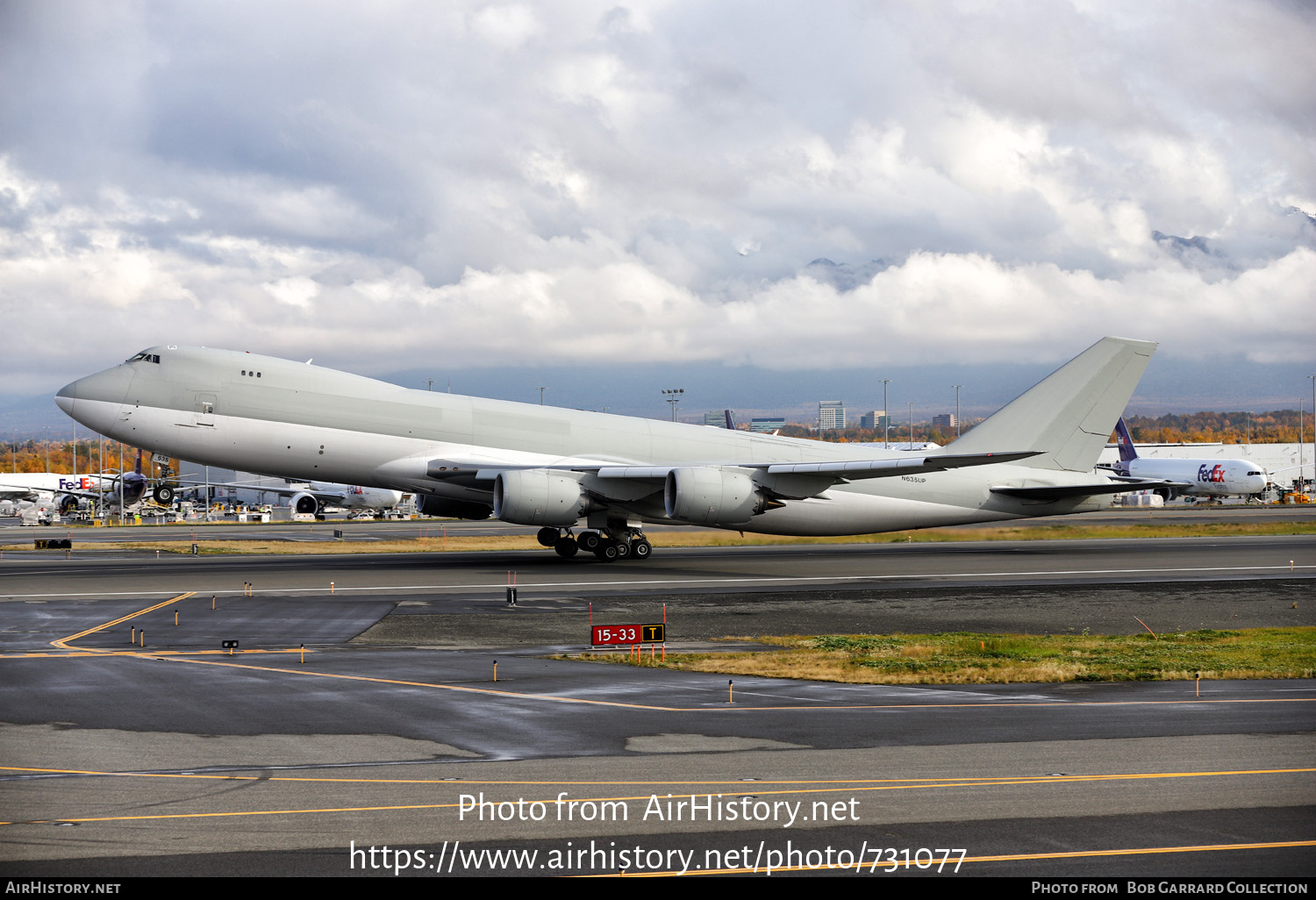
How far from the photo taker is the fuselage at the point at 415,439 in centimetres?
3897

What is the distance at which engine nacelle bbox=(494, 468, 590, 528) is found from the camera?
3838 cm

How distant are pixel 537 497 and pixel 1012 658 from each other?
70.1 ft

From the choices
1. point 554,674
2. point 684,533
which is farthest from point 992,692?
point 684,533

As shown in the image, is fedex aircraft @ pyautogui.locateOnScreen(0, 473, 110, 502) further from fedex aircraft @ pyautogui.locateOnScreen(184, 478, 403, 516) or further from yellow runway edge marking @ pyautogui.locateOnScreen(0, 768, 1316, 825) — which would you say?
yellow runway edge marking @ pyautogui.locateOnScreen(0, 768, 1316, 825)

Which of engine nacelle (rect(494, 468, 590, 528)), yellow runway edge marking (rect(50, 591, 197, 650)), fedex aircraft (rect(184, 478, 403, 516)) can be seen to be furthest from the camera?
fedex aircraft (rect(184, 478, 403, 516))

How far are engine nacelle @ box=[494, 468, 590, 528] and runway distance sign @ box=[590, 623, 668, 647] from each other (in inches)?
699

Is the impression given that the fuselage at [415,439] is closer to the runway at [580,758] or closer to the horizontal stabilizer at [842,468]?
the horizontal stabilizer at [842,468]

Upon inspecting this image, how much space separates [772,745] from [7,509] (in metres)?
148

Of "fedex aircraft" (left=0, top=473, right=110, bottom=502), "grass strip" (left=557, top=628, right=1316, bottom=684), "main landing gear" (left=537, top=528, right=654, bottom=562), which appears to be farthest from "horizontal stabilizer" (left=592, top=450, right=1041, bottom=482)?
"fedex aircraft" (left=0, top=473, right=110, bottom=502)

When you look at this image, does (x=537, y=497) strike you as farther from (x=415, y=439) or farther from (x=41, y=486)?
(x=41, y=486)

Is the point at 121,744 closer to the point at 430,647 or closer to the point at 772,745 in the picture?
the point at 772,745

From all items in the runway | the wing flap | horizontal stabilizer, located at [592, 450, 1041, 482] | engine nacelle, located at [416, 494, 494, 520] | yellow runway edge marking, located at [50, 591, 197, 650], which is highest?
horizontal stabilizer, located at [592, 450, 1041, 482]

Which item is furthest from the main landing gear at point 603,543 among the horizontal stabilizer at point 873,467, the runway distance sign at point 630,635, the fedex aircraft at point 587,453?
the runway distance sign at point 630,635

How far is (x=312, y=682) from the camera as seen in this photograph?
683 inches
